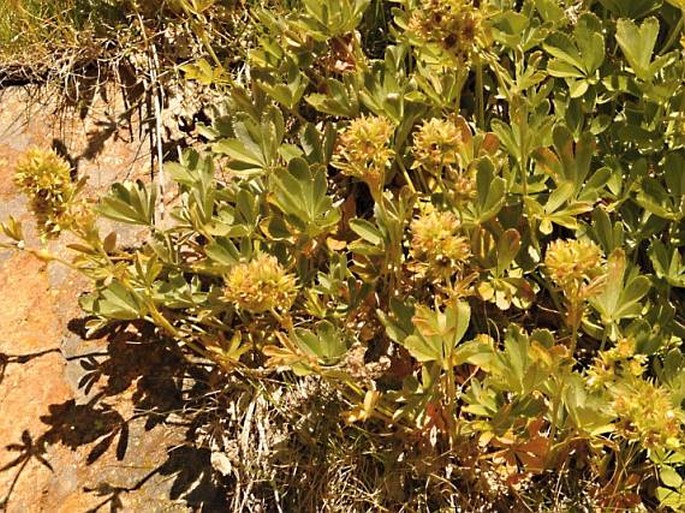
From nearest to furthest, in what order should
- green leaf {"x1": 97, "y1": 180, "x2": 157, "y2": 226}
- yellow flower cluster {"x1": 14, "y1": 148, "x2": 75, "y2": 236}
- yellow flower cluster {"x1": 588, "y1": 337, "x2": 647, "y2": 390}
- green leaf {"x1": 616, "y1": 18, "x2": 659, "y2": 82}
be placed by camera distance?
yellow flower cluster {"x1": 588, "y1": 337, "x2": 647, "y2": 390}, yellow flower cluster {"x1": 14, "y1": 148, "x2": 75, "y2": 236}, green leaf {"x1": 616, "y1": 18, "x2": 659, "y2": 82}, green leaf {"x1": 97, "y1": 180, "x2": 157, "y2": 226}

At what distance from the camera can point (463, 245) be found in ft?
5.86

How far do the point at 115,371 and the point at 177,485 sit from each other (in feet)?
1.26

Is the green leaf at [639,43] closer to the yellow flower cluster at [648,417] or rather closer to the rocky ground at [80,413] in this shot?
the yellow flower cluster at [648,417]

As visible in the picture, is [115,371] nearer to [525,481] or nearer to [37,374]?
[37,374]

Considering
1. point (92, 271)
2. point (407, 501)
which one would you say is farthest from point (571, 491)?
point (92, 271)

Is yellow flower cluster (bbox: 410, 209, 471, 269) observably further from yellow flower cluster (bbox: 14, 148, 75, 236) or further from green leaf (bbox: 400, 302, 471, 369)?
yellow flower cluster (bbox: 14, 148, 75, 236)

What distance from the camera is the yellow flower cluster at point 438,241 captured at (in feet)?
5.73

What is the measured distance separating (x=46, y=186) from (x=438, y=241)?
0.88 meters

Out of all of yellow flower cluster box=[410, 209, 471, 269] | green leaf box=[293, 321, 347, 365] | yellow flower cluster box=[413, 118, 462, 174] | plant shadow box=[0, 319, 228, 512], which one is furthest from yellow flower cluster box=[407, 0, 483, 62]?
plant shadow box=[0, 319, 228, 512]

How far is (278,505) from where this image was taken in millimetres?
2189

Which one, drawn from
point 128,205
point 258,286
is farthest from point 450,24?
point 128,205

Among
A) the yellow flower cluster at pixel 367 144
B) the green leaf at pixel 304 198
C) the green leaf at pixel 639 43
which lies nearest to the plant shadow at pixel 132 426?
the green leaf at pixel 304 198

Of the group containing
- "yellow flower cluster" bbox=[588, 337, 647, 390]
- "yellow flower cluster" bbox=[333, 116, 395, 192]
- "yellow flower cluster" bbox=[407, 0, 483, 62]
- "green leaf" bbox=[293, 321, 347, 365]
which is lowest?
"green leaf" bbox=[293, 321, 347, 365]

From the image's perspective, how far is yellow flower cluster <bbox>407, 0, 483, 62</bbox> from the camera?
1800 millimetres
